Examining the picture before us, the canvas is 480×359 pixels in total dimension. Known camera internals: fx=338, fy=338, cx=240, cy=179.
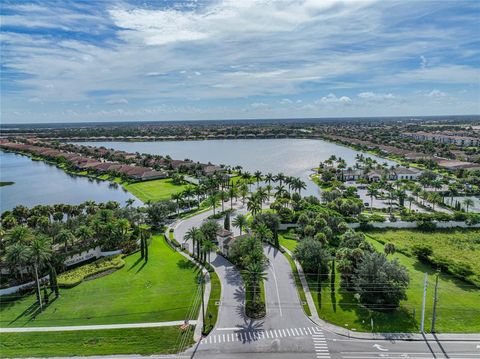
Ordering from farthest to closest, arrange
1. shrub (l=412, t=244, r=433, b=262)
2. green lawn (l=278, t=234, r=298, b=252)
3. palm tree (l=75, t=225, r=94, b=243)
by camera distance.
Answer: green lawn (l=278, t=234, r=298, b=252) → palm tree (l=75, t=225, r=94, b=243) → shrub (l=412, t=244, r=433, b=262)

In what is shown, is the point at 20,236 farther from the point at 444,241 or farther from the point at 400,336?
the point at 444,241

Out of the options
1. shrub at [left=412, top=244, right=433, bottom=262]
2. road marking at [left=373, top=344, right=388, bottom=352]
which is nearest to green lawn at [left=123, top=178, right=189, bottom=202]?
shrub at [left=412, top=244, right=433, bottom=262]

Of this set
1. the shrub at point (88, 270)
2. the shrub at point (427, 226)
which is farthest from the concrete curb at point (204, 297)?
the shrub at point (427, 226)

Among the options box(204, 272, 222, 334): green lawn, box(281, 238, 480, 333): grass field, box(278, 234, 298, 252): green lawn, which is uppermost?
box(278, 234, 298, 252): green lawn

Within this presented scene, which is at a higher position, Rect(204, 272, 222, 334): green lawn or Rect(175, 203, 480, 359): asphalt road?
Rect(204, 272, 222, 334): green lawn

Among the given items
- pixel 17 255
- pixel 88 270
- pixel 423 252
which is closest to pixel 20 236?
pixel 17 255

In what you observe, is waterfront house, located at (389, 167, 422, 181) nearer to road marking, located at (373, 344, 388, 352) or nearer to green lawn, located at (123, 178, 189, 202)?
green lawn, located at (123, 178, 189, 202)

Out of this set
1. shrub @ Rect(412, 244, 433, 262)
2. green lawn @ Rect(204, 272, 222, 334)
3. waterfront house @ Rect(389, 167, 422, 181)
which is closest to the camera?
green lawn @ Rect(204, 272, 222, 334)

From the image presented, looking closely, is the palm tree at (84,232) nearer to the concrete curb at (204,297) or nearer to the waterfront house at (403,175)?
the concrete curb at (204,297)
